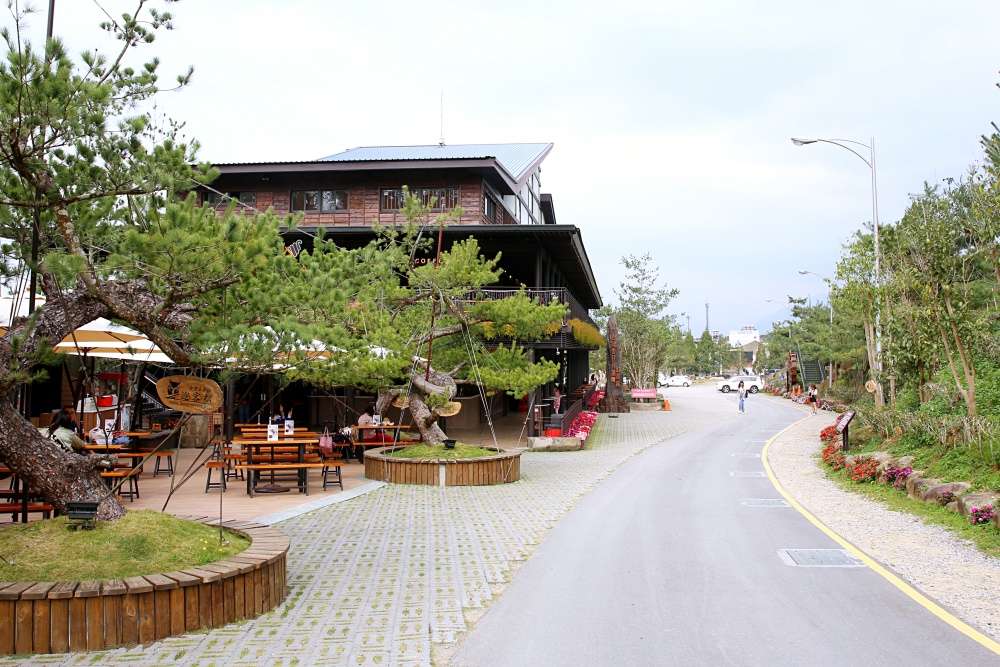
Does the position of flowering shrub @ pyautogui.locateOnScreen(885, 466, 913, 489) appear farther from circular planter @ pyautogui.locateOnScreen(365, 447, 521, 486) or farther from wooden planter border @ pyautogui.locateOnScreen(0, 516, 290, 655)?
wooden planter border @ pyautogui.locateOnScreen(0, 516, 290, 655)

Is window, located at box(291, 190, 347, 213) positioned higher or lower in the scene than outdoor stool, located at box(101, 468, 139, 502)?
higher

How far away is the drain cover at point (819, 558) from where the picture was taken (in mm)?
8617

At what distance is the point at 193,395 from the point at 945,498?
34.6ft

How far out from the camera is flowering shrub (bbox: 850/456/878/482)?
1502cm

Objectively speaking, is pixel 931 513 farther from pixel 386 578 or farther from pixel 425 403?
pixel 425 403

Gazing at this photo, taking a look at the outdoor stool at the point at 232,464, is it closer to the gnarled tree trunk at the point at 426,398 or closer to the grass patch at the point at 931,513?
the gnarled tree trunk at the point at 426,398

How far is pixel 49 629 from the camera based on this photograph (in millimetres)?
5500

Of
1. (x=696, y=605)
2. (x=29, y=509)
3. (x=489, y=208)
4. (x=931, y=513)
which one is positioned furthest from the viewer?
(x=489, y=208)

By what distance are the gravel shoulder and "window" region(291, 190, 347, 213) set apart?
20.3 m

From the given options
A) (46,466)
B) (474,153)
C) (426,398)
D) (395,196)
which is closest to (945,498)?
(426,398)

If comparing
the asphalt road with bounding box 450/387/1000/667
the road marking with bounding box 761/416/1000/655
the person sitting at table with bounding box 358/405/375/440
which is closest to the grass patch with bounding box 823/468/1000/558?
the road marking with bounding box 761/416/1000/655

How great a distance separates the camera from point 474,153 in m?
36.2

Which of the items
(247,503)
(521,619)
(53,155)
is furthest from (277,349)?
(247,503)

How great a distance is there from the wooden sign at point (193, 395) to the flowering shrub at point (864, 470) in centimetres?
1275
